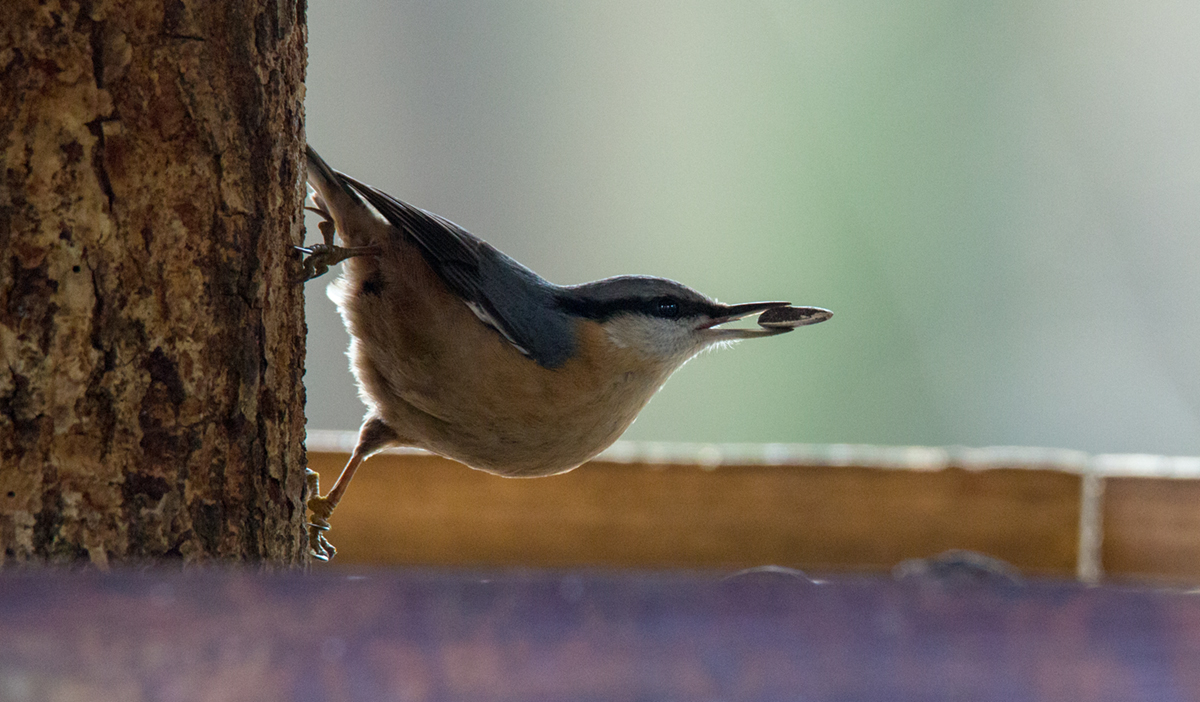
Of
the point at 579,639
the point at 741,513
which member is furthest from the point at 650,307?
the point at 579,639

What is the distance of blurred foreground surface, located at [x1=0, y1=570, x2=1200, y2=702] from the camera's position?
1.14 ft

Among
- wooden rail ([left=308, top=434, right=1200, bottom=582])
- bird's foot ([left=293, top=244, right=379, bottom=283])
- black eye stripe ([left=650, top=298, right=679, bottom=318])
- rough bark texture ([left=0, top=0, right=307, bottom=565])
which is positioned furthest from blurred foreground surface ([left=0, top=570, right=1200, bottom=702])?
wooden rail ([left=308, top=434, right=1200, bottom=582])

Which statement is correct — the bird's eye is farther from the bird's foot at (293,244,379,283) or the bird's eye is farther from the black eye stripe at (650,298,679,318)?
the bird's foot at (293,244,379,283)

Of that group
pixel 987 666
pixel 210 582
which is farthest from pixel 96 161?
pixel 987 666

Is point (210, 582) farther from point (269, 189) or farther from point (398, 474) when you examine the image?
point (398, 474)

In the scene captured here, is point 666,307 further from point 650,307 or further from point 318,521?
point 318,521

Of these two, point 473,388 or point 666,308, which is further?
point 666,308

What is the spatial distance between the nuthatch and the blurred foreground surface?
3.86 ft

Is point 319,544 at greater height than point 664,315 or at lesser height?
lesser

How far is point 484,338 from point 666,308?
326 mm

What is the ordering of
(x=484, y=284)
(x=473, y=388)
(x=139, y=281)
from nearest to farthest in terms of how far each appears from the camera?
(x=139, y=281) → (x=473, y=388) → (x=484, y=284)

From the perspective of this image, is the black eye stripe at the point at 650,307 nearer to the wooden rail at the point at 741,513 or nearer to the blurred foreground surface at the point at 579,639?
the wooden rail at the point at 741,513

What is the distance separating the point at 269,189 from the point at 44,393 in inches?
11.9

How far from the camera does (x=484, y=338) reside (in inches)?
63.1
